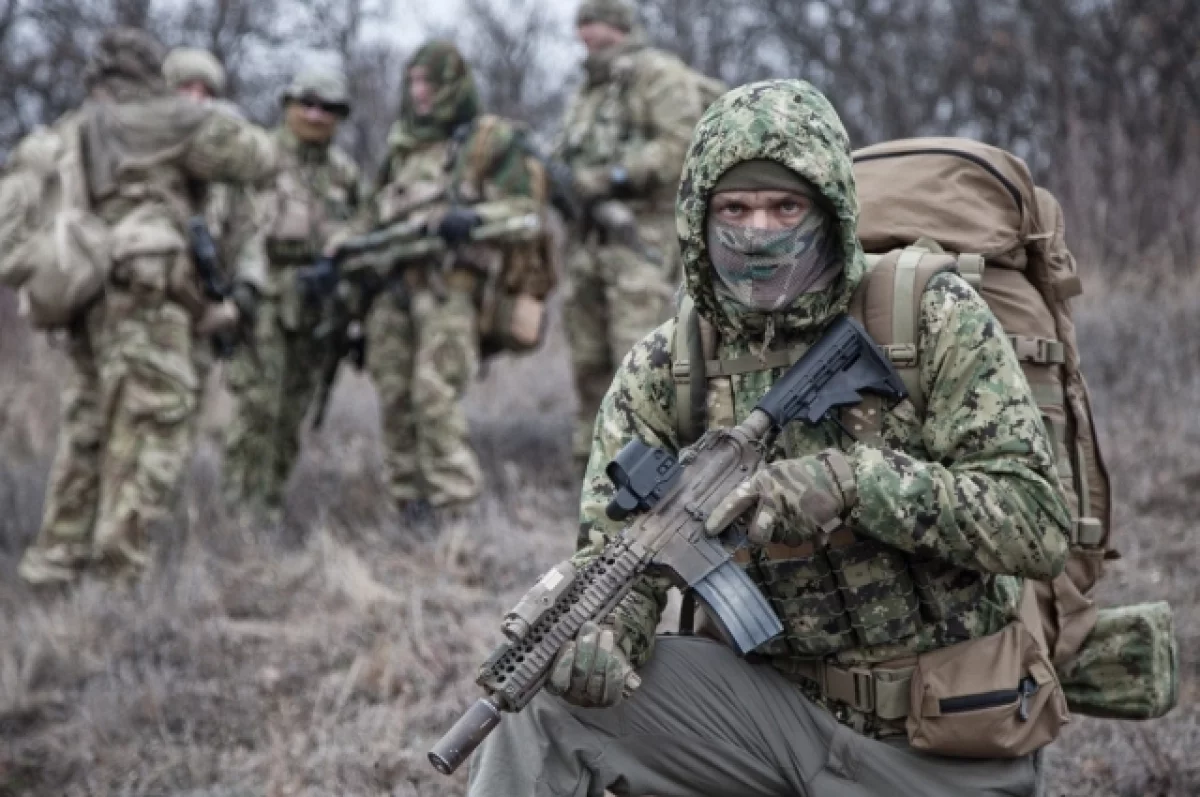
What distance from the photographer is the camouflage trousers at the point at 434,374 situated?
6.30 m

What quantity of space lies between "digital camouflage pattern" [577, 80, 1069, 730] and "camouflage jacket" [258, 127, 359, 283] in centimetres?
439

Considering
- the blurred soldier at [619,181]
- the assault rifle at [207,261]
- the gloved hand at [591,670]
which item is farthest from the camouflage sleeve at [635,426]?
the blurred soldier at [619,181]

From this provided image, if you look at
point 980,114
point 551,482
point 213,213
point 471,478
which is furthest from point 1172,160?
point 213,213

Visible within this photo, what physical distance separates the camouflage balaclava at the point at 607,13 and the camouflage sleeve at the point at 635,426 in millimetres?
4374

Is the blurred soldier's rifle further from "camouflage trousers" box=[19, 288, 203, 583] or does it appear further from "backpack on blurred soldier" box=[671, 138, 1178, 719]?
"backpack on blurred soldier" box=[671, 138, 1178, 719]

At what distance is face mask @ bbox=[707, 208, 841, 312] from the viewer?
260 cm

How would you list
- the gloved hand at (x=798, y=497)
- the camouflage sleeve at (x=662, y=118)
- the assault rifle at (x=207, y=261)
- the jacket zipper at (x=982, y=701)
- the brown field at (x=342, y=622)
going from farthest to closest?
the camouflage sleeve at (x=662, y=118) < the assault rifle at (x=207, y=261) < the brown field at (x=342, y=622) < the jacket zipper at (x=982, y=701) < the gloved hand at (x=798, y=497)

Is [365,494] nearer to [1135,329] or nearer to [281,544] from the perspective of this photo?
[281,544]

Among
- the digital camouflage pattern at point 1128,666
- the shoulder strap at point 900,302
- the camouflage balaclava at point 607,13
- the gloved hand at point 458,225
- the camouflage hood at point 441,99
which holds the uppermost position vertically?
the camouflage balaclava at point 607,13

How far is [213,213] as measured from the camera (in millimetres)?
6559

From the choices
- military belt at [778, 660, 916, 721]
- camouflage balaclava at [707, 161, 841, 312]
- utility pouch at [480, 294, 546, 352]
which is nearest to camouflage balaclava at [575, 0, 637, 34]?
utility pouch at [480, 294, 546, 352]

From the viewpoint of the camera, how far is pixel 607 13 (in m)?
6.81

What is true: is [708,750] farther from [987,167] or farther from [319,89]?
[319,89]

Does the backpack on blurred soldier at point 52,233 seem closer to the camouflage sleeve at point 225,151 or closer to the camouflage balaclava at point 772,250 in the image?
the camouflage sleeve at point 225,151
